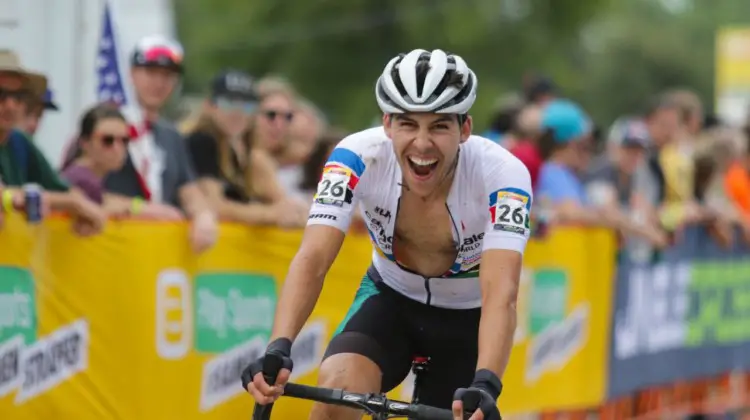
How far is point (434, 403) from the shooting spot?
6.30 m

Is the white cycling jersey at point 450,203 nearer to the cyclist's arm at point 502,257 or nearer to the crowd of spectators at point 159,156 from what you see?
the cyclist's arm at point 502,257

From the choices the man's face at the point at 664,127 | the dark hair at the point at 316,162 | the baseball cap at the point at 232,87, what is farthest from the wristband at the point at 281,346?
the man's face at the point at 664,127

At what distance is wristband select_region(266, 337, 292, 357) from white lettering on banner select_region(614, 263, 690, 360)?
790 cm

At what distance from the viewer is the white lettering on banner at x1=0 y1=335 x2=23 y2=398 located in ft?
22.3

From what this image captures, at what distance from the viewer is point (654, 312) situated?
13.4 metres

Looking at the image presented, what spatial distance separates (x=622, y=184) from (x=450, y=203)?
7192 mm

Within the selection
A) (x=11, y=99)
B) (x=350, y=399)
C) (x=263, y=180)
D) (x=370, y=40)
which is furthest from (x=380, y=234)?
(x=370, y=40)

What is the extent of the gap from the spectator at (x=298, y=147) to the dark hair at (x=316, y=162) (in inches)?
1.9

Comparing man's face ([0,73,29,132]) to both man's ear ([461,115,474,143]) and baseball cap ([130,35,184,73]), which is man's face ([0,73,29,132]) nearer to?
baseball cap ([130,35,184,73])

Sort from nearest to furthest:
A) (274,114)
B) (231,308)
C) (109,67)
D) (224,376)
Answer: (224,376), (231,308), (109,67), (274,114)

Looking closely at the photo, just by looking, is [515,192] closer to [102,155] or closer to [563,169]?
[102,155]

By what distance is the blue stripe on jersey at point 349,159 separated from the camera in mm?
5875

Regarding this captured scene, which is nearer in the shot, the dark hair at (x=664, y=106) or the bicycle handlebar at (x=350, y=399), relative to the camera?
the bicycle handlebar at (x=350, y=399)

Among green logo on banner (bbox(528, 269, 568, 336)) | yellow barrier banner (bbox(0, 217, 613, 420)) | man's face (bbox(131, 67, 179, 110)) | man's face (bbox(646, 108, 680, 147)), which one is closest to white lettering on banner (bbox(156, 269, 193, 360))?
yellow barrier banner (bbox(0, 217, 613, 420))
